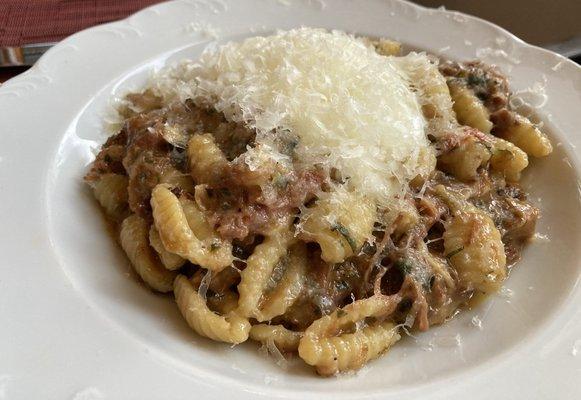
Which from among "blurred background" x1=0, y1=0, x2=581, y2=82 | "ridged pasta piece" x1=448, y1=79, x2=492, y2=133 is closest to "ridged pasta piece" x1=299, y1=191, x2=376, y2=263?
"ridged pasta piece" x1=448, y1=79, x2=492, y2=133

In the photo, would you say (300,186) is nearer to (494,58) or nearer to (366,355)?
(366,355)

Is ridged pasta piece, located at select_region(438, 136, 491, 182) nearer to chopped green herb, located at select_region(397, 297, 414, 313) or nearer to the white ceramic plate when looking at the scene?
the white ceramic plate

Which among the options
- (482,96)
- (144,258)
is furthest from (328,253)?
(482,96)

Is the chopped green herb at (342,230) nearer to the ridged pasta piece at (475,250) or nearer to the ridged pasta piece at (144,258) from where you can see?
the ridged pasta piece at (475,250)

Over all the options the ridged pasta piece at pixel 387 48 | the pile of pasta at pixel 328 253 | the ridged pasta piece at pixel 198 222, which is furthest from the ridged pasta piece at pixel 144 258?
the ridged pasta piece at pixel 387 48

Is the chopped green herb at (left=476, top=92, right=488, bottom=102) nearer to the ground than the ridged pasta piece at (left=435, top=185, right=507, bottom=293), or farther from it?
farther from it

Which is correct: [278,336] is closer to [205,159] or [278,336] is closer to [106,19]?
[205,159]
